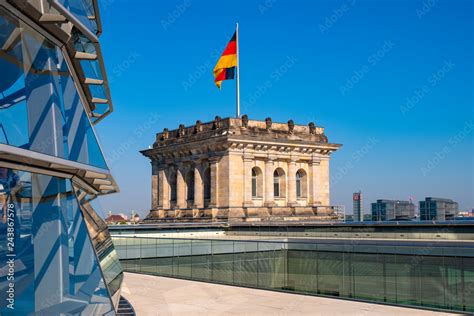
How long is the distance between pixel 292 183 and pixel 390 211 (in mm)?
10736

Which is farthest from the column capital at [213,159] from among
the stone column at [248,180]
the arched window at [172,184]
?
the arched window at [172,184]

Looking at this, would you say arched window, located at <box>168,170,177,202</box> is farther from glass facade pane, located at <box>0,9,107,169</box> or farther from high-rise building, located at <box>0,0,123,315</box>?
glass facade pane, located at <box>0,9,107,169</box>

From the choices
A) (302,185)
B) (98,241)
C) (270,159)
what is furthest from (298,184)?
(98,241)

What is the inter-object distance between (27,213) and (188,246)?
19.6 metres

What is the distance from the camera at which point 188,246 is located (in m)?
23.7

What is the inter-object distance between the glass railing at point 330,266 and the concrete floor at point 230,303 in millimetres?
1356

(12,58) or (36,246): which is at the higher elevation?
(12,58)

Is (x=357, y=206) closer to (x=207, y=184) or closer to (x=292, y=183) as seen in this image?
(x=292, y=183)

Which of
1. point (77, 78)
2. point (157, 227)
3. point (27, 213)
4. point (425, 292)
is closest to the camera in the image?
point (27, 213)

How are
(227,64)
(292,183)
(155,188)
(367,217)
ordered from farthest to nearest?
(155,188) → (227,64) → (292,183) → (367,217)

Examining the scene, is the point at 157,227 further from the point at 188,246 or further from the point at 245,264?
the point at 245,264

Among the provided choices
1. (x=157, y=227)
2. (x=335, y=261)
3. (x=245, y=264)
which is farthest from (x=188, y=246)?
(x=157, y=227)

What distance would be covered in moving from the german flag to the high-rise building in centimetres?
4363

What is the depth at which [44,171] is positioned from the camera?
15.5 feet
